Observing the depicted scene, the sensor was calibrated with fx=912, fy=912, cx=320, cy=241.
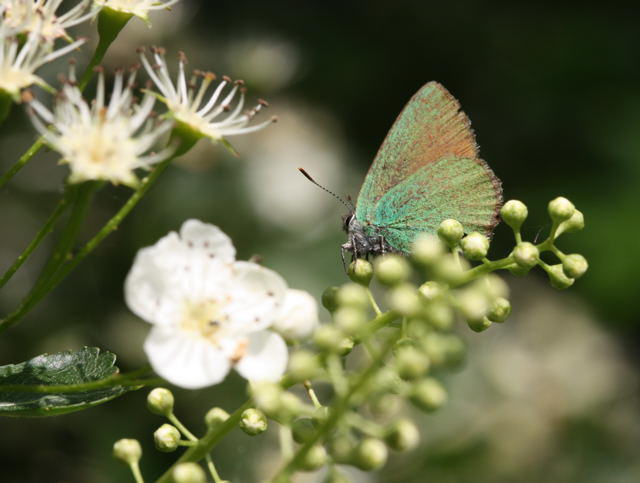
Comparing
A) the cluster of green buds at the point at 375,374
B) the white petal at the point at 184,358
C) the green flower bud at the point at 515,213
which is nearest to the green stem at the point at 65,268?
the white petal at the point at 184,358

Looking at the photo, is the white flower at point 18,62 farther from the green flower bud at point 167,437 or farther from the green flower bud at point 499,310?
the green flower bud at point 499,310

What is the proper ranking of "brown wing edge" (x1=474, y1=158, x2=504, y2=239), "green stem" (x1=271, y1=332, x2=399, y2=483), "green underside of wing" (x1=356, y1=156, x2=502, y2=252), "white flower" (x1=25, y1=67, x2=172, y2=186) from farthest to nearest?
"green underside of wing" (x1=356, y1=156, x2=502, y2=252) < "brown wing edge" (x1=474, y1=158, x2=504, y2=239) < "white flower" (x1=25, y1=67, x2=172, y2=186) < "green stem" (x1=271, y1=332, x2=399, y2=483)

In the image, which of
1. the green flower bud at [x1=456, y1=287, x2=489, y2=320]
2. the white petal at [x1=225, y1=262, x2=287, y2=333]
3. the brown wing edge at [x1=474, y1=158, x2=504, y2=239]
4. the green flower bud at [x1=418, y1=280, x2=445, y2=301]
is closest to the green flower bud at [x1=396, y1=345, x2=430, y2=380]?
the green flower bud at [x1=456, y1=287, x2=489, y2=320]

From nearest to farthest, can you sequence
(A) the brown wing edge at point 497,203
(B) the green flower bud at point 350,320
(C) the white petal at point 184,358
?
(B) the green flower bud at point 350,320
(C) the white petal at point 184,358
(A) the brown wing edge at point 497,203

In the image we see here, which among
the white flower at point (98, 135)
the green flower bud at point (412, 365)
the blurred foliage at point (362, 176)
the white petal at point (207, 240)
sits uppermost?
the white flower at point (98, 135)

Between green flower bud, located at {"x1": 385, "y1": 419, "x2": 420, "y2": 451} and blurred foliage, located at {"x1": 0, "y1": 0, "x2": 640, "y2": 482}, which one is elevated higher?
green flower bud, located at {"x1": 385, "y1": 419, "x2": 420, "y2": 451}

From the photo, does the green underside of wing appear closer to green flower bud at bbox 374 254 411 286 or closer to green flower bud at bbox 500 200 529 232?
green flower bud at bbox 500 200 529 232

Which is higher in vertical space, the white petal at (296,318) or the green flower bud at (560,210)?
the green flower bud at (560,210)

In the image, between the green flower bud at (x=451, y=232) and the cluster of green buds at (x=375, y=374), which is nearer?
the cluster of green buds at (x=375, y=374)
